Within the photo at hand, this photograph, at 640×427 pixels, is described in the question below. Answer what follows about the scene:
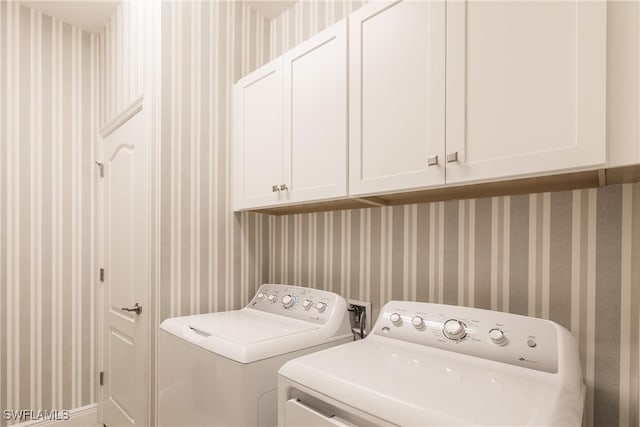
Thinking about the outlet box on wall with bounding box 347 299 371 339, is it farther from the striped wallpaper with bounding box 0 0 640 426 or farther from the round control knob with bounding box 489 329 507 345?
the round control knob with bounding box 489 329 507 345

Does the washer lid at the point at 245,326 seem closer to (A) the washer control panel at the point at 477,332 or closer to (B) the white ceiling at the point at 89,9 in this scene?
(A) the washer control panel at the point at 477,332

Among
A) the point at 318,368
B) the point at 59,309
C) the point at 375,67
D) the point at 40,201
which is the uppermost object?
the point at 375,67

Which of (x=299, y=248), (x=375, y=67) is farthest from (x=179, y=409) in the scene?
(x=375, y=67)

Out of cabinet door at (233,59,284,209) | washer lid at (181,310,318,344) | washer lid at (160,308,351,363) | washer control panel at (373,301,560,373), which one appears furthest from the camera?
cabinet door at (233,59,284,209)

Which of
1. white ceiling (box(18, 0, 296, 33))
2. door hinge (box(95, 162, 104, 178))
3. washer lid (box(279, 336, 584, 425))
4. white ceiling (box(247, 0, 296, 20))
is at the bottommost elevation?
washer lid (box(279, 336, 584, 425))

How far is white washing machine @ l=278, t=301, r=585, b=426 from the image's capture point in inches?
33.4

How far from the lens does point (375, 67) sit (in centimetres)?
137

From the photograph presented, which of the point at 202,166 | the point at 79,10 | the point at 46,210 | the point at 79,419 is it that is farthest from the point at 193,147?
the point at 79,419

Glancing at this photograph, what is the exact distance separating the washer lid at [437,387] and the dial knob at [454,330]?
0.19ft

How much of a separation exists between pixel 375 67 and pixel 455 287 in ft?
2.93

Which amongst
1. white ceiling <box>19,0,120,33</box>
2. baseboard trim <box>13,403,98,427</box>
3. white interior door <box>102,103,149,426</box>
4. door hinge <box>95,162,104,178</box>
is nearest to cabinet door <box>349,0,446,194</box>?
white interior door <box>102,103,149,426</box>

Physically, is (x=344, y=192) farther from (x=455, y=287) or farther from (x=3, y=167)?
(x=3, y=167)

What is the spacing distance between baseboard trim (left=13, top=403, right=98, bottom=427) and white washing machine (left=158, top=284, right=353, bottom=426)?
4.03 feet

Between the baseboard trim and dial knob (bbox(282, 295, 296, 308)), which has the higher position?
dial knob (bbox(282, 295, 296, 308))
